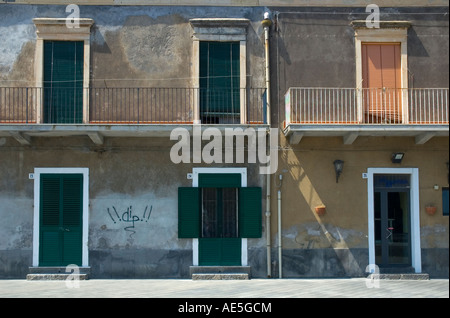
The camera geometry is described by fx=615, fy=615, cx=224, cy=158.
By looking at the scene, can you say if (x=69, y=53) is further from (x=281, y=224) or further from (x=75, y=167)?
(x=281, y=224)

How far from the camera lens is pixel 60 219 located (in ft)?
48.5

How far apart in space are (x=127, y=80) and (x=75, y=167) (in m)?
2.47

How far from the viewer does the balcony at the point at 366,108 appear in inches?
586

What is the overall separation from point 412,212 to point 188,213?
18.0ft

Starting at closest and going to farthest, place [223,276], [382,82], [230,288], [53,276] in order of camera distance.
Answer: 1. [230,288]
2. [53,276]
3. [223,276]
4. [382,82]

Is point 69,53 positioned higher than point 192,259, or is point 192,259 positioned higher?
point 69,53

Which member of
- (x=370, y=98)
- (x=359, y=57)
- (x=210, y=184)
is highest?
(x=359, y=57)

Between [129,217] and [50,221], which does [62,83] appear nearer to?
[50,221]

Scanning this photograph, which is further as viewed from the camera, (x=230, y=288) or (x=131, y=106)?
(x=131, y=106)

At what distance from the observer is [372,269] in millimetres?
14867

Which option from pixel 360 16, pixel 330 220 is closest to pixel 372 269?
pixel 330 220

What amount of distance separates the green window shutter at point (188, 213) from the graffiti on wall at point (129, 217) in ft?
2.71

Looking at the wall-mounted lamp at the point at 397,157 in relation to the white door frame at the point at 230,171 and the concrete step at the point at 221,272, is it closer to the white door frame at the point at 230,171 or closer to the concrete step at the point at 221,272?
the white door frame at the point at 230,171

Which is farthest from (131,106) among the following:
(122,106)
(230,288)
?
(230,288)
